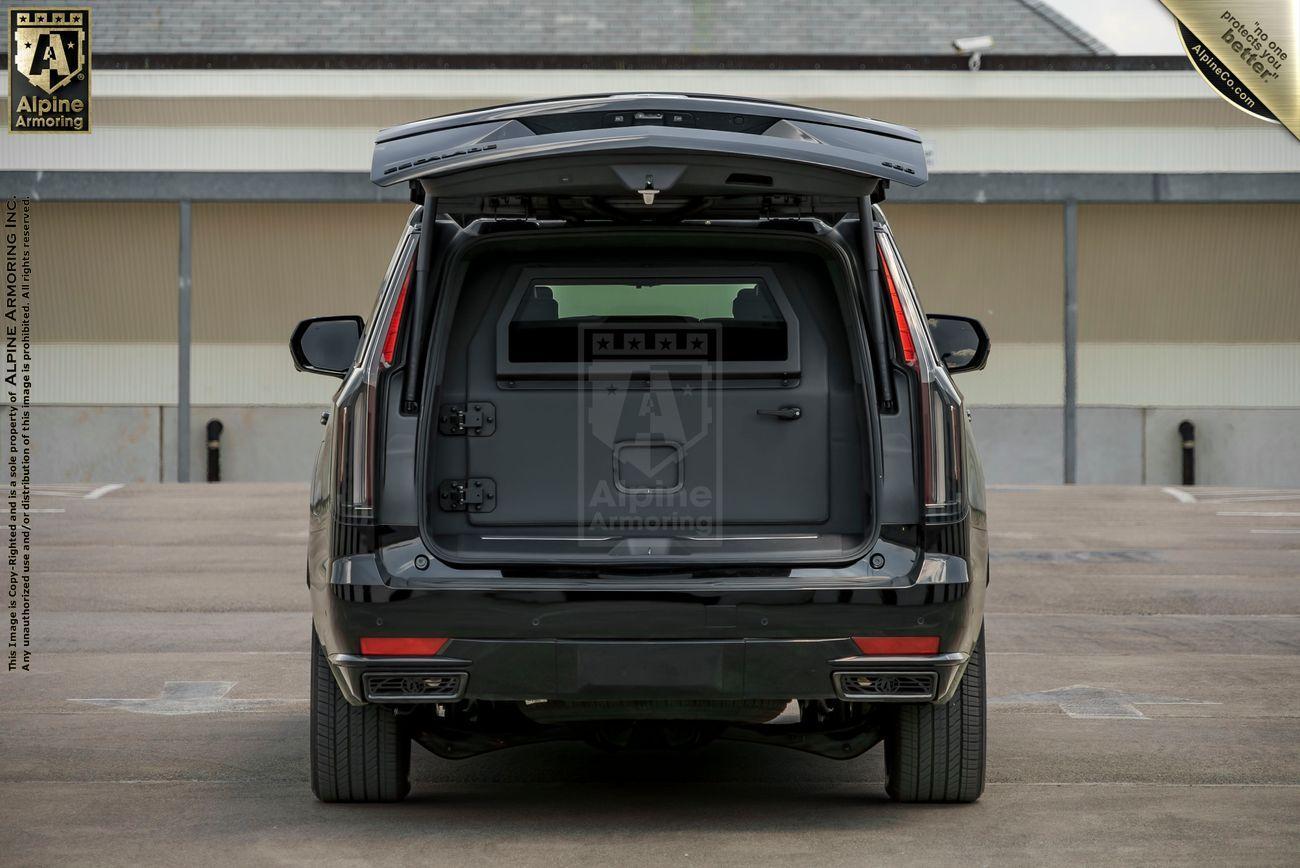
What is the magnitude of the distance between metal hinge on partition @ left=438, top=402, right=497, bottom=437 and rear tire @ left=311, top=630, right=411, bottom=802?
0.82 meters

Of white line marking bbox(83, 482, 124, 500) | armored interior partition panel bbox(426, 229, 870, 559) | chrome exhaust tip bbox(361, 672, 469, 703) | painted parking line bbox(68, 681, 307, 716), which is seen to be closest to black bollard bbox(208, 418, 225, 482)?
white line marking bbox(83, 482, 124, 500)

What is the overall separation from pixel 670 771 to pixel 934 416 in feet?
6.42

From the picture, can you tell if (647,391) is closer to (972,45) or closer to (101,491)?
(101,491)

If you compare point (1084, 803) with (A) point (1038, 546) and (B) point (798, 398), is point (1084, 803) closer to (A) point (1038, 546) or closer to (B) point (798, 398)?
(B) point (798, 398)

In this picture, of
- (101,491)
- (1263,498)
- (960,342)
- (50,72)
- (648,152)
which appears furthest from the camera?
(50,72)

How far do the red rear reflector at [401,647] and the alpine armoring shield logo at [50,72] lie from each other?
21711mm

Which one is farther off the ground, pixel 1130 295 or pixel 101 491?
pixel 1130 295

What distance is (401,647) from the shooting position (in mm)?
4914

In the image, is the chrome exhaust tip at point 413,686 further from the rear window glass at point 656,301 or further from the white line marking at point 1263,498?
the white line marking at point 1263,498

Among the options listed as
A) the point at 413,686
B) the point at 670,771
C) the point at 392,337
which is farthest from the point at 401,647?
the point at 670,771

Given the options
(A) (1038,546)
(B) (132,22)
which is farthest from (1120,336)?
(B) (132,22)

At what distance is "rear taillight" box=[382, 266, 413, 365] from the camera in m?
5.06

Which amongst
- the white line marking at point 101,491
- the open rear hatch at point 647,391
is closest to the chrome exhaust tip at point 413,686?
the open rear hatch at point 647,391

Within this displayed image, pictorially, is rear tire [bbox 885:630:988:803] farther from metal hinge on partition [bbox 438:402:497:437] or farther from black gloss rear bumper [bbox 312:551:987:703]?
metal hinge on partition [bbox 438:402:497:437]
